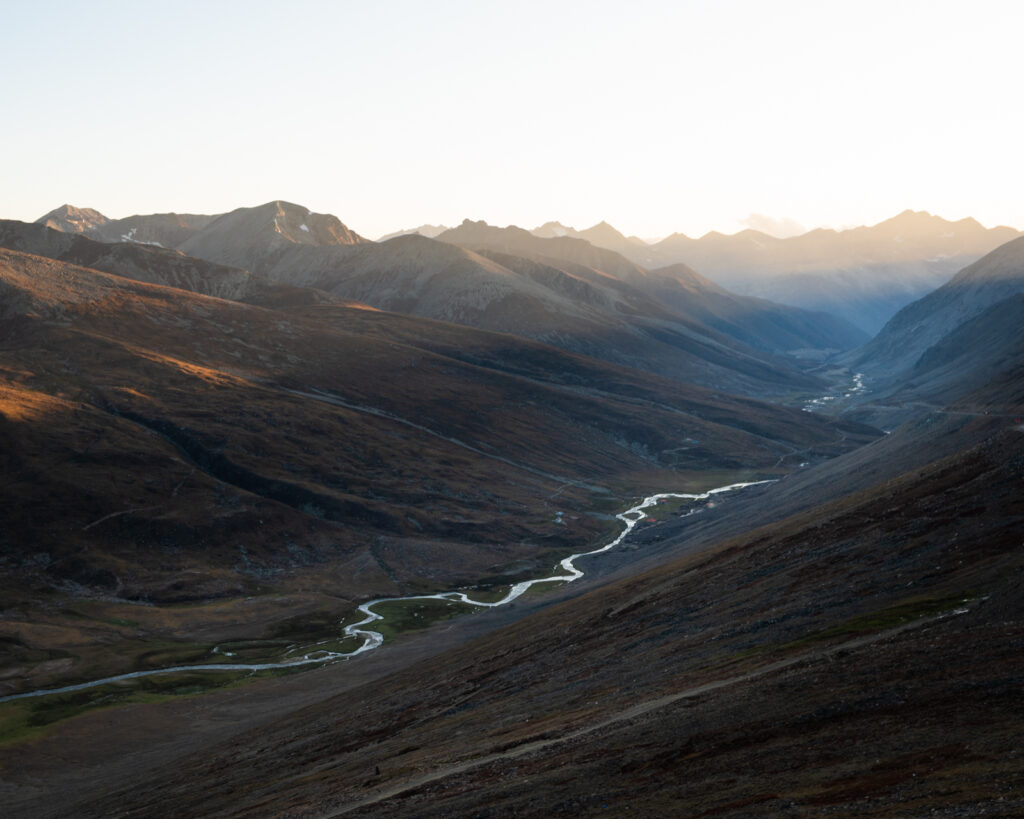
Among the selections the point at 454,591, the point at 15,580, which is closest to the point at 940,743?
the point at 454,591

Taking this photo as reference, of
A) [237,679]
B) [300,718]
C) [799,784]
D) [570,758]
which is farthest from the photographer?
[237,679]

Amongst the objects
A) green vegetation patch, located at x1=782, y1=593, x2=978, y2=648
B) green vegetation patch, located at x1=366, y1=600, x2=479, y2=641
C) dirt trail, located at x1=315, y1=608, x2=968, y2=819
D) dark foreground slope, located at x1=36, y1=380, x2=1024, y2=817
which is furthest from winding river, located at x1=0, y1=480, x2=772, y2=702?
green vegetation patch, located at x1=782, y1=593, x2=978, y2=648

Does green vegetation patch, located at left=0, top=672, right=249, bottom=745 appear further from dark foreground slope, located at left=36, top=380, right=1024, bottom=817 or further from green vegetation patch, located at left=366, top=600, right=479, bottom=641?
dark foreground slope, located at left=36, top=380, right=1024, bottom=817

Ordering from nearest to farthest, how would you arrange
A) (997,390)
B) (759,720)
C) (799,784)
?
(799,784) < (759,720) < (997,390)

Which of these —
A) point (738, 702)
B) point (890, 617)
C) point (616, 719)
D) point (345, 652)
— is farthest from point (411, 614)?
point (738, 702)

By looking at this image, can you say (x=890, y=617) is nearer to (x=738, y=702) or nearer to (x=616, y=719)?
(x=738, y=702)

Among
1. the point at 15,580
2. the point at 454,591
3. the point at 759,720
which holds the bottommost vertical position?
the point at 454,591

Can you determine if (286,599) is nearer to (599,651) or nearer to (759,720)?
(599,651)
